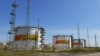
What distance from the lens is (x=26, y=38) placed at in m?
65.0

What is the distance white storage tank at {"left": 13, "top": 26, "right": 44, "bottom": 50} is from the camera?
214ft

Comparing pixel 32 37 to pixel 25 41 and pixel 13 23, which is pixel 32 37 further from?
pixel 13 23

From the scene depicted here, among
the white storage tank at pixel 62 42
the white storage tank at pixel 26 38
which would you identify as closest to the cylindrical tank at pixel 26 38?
the white storage tank at pixel 26 38

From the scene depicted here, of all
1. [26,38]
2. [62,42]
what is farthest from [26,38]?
[62,42]

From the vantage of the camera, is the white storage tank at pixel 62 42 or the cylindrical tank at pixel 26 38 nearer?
the cylindrical tank at pixel 26 38

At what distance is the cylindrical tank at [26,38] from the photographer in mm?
65250

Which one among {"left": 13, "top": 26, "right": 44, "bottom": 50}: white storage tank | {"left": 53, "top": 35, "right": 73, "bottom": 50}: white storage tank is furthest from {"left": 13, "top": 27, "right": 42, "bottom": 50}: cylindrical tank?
{"left": 53, "top": 35, "right": 73, "bottom": 50}: white storage tank

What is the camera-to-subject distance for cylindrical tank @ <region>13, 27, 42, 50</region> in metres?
65.2

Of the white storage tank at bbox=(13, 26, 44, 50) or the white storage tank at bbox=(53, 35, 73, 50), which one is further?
the white storage tank at bbox=(53, 35, 73, 50)

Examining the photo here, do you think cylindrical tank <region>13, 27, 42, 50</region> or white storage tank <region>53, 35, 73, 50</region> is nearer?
cylindrical tank <region>13, 27, 42, 50</region>

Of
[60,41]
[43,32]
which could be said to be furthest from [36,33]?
[60,41]

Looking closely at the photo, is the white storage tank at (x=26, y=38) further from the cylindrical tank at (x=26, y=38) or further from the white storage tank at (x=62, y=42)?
the white storage tank at (x=62, y=42)

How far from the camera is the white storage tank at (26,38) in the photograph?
65250 millimetres

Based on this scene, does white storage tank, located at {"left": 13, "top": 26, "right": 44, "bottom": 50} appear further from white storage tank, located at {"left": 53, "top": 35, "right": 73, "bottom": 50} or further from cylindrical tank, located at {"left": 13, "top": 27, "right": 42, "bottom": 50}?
white storage tank, located at {"left": 53, "top": 35, "right": 73, "bottom": 50}
